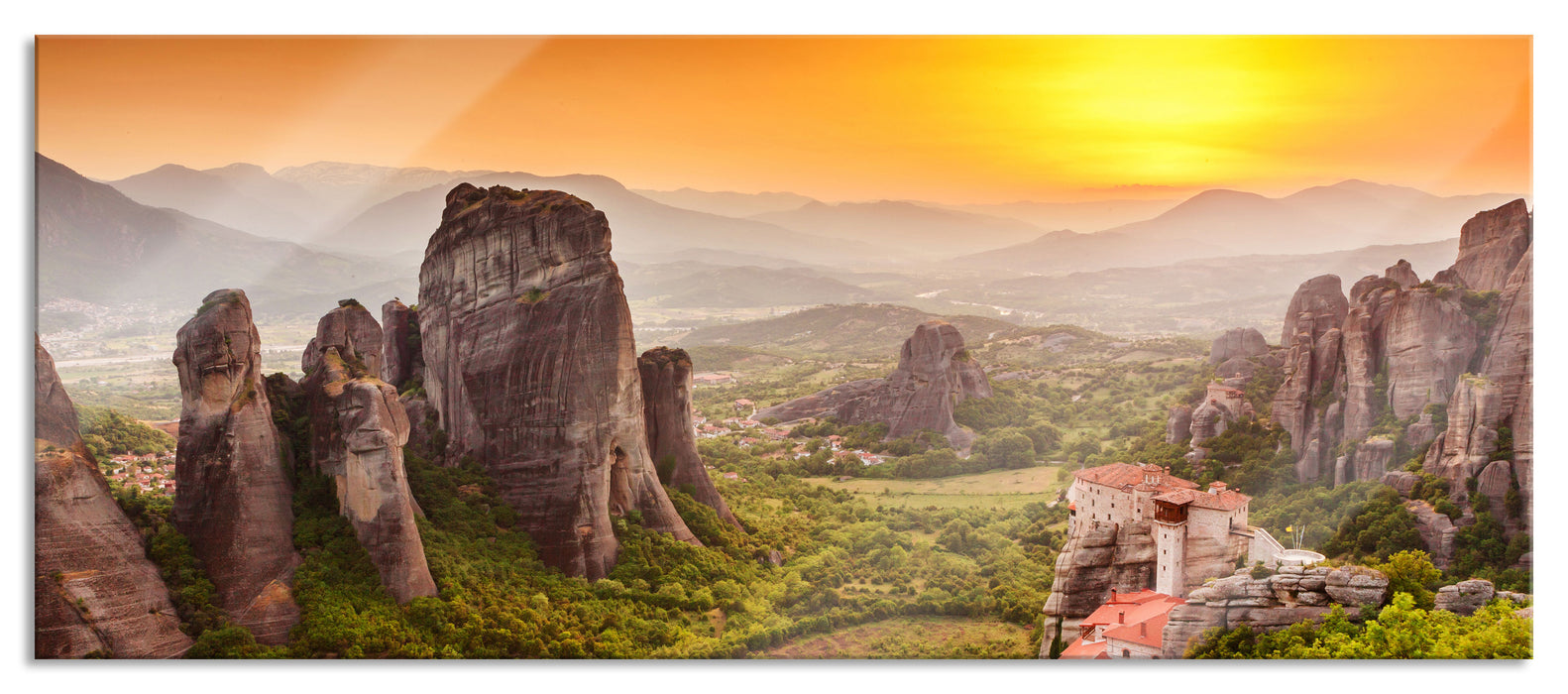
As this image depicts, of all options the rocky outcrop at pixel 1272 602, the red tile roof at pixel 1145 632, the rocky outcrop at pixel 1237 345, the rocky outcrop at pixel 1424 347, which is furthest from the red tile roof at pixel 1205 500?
the rocky outcrop at pixel 1237 345

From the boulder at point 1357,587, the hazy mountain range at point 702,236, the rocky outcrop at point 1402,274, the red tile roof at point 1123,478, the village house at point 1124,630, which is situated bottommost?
the village house at point 1124,630

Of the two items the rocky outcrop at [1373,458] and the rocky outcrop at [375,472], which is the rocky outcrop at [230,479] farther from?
the rocky outcrop at [1373,458]

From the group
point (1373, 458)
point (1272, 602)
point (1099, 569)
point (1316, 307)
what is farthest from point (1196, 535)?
point (1316, 307)

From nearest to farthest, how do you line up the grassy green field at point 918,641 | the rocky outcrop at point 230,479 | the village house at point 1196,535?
the rocky outcrop at point 230,479 < the grassy green field at point 918,641 < the village house at point 1196,535

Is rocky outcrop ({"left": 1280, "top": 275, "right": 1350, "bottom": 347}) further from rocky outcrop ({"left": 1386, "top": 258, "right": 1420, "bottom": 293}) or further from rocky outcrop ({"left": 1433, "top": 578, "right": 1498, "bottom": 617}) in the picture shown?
rocky outcrop ({"left": 1433, "top": 578, "right": 1498, "bottom": 617})

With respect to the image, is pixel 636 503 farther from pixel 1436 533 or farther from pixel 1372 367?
pixel 1372 367

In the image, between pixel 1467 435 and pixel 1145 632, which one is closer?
pixel 1145 632

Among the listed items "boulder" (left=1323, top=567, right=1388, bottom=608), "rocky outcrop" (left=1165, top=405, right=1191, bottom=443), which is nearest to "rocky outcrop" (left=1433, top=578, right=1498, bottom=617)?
"boulder" (left=1323, top=567, right=1388, bottom=608)
